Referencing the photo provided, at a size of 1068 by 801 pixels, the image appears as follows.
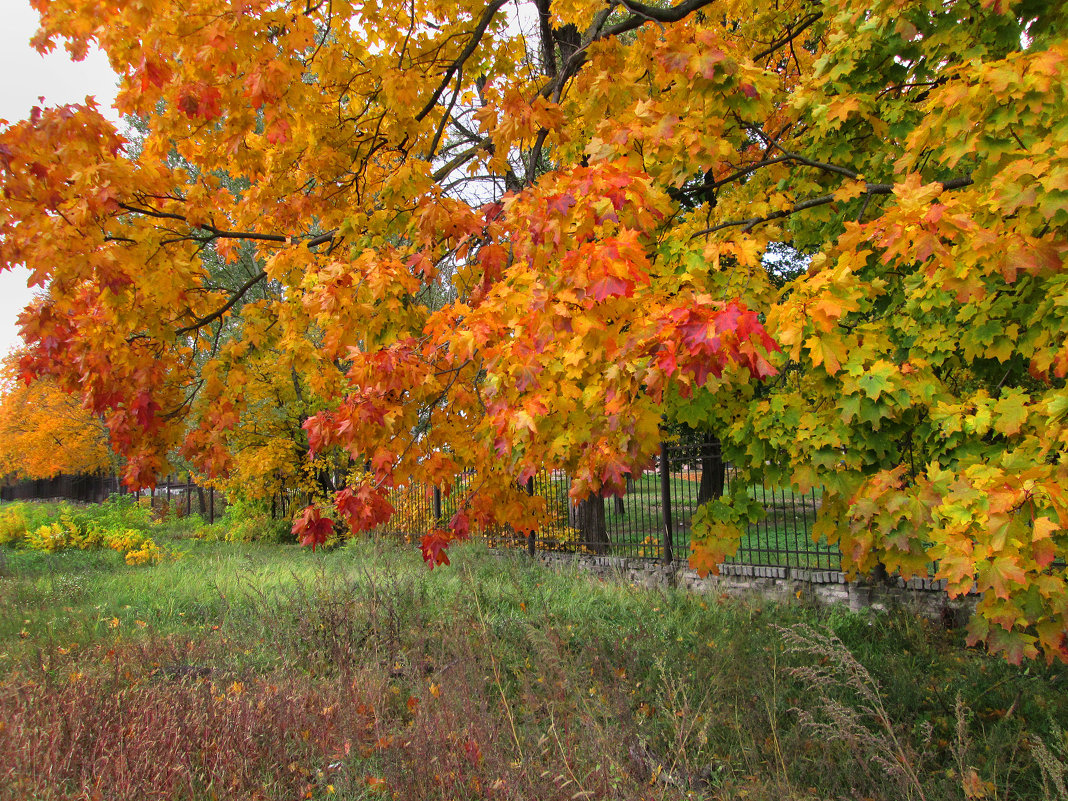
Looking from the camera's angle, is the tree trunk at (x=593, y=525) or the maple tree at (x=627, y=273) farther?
the tree trunk at (x=593, y=525)

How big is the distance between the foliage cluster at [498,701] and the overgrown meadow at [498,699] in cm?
2

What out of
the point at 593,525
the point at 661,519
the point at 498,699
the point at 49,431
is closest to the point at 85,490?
the point at 49,431

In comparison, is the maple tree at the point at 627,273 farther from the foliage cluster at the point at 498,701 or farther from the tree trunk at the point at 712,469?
the tree trunk at the point at 712,469

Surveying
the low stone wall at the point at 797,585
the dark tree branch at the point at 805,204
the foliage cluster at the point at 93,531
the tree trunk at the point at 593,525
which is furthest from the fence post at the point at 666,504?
the foliage cluster at the point at 93,531

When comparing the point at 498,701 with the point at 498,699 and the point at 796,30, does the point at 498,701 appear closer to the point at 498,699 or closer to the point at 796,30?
the point at 498,699

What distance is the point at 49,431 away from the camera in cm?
2122

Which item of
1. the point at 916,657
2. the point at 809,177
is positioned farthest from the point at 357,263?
the point at 916,657

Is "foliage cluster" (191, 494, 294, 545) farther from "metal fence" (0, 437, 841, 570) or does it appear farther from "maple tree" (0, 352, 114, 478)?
"maple tree" (0, 352, 114, 478)

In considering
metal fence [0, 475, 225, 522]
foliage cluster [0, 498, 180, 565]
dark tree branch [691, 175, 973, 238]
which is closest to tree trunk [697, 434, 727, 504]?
dark tree branch [691, 175, 973, 238]

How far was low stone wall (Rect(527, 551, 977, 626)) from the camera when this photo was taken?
259 inches

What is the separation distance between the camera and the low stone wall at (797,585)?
21.5ft

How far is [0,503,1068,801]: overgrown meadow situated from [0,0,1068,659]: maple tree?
39.7 inches

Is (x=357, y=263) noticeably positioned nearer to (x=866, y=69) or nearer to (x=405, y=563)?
(x=866, y=69)

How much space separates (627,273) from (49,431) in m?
24.8
